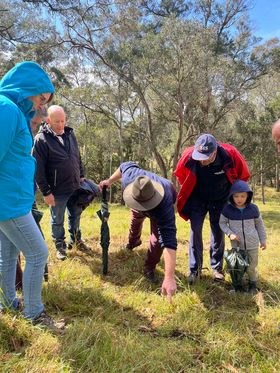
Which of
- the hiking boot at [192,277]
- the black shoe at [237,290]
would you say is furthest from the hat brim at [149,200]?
the black shoe at [237,290]

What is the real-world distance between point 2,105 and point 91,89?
63.3ft

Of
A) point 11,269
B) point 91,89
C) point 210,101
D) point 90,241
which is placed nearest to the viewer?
point 11,269

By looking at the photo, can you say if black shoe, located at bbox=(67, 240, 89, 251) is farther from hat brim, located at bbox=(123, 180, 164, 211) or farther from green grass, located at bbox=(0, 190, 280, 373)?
hat brim, located at bbox=(123, 180, 164, 211)

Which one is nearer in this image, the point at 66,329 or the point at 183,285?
the point at 66,329

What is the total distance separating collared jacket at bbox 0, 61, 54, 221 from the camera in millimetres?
2811

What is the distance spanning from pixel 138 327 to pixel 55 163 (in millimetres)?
2549

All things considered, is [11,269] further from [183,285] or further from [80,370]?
[183,285]

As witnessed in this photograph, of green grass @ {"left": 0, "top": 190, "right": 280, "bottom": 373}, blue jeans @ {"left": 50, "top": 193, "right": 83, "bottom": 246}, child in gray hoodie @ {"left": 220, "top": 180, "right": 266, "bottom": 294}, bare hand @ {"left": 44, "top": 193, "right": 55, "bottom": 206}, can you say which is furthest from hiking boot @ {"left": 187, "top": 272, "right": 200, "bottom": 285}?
bare hand @ {"left": 44, "top": 193, "right": 55, "bottom": 206}

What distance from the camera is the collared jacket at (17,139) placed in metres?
2.81

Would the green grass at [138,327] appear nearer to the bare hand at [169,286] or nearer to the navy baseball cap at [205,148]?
the bare hand at [169,286]

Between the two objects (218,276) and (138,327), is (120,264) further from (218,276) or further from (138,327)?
(138,327)

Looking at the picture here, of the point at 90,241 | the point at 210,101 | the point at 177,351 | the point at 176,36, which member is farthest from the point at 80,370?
the point at 210,101

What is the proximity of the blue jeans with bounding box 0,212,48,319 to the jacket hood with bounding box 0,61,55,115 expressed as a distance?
2.96 feet

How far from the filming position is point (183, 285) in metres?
4.52
